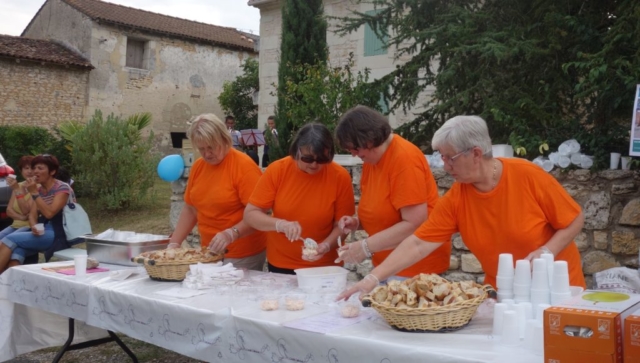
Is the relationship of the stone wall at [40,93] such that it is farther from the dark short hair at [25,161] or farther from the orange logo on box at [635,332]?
the orange logo on box at [635,332]

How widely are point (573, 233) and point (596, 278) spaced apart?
3.64 ft

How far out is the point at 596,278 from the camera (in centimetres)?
327

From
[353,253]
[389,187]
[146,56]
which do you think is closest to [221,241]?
[353,253]

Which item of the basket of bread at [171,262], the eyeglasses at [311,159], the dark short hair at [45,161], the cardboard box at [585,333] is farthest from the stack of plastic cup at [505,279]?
the dark short hair at [45,161]

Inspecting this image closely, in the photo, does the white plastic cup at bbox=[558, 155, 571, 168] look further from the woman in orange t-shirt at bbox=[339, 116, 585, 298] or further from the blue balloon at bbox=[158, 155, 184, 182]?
the blue balloon at bbox=[158, 155, 184, 182]

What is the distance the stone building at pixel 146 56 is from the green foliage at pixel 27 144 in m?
4.45

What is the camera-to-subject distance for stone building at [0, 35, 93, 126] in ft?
56.4

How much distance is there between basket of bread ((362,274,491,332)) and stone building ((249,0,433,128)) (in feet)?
28.4

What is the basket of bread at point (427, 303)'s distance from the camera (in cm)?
196

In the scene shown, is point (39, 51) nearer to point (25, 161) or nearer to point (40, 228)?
point (25, 161)

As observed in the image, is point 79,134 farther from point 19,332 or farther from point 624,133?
point 624,133

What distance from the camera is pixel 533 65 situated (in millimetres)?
5449

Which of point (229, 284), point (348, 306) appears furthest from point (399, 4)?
point (348, 306)

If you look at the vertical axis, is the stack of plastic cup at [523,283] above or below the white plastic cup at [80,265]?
above
